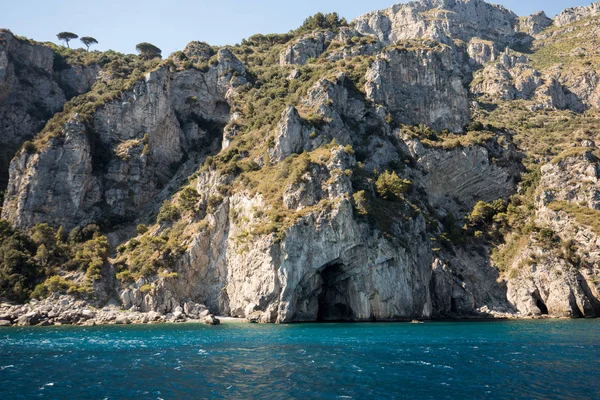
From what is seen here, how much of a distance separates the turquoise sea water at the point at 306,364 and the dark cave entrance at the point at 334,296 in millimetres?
18931

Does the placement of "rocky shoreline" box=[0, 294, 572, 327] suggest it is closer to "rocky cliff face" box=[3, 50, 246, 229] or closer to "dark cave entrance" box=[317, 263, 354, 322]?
"dark cave entrance" box=[317, 263, 354, 322]

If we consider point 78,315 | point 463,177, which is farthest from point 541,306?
point 78,315

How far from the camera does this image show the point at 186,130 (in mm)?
106812

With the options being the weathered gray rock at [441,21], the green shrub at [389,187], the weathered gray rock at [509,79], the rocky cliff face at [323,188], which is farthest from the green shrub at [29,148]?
the weathered gray rock at [441,21]

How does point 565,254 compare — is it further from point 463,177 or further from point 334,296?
point 334,296

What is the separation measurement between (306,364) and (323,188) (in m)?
42.6

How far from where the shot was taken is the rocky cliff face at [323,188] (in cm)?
6644

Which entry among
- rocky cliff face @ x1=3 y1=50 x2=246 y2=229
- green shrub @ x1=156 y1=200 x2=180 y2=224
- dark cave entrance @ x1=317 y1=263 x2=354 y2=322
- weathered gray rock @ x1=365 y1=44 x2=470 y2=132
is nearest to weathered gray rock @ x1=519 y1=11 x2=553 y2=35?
weathered gray rock @ x1=365 y1=44 x2=470 y2=132

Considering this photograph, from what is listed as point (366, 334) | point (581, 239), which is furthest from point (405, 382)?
point (581, 239)

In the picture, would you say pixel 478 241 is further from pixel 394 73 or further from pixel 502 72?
pixel 502 72

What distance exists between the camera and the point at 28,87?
355ft

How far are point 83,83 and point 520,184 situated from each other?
357 ft

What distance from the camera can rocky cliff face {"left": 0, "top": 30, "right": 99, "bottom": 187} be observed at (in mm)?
100875

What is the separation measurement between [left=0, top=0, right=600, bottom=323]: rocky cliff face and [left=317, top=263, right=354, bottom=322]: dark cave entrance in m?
0.32
